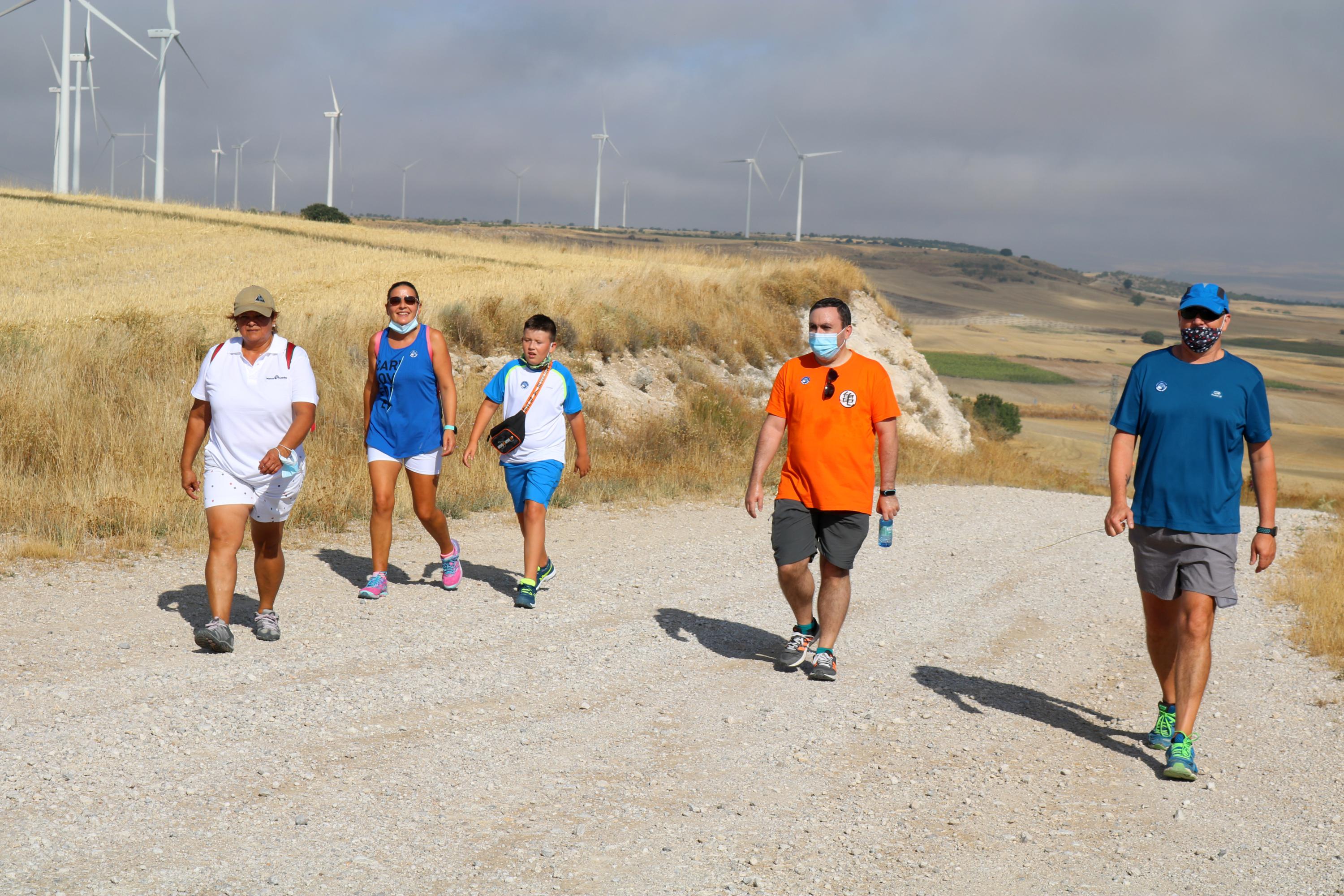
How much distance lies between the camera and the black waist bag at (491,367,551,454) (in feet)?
25.3

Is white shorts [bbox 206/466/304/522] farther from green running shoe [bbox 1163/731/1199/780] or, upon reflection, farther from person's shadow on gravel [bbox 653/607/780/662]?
green running shoe [bbox 1163/731/1199/780]

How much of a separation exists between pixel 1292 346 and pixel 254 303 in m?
171

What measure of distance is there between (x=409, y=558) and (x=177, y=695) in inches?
149

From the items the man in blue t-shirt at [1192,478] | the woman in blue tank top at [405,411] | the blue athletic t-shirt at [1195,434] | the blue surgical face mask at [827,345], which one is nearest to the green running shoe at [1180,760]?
the man in blue t-shirt at [1192,478]

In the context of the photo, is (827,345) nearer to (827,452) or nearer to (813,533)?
(827,452)

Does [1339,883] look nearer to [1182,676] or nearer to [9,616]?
[1182,676]

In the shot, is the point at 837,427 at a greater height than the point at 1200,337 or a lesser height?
lesser

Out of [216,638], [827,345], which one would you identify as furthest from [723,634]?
[216,638]

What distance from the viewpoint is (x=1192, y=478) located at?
207 inches

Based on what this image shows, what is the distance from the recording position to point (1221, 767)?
17.7 feet

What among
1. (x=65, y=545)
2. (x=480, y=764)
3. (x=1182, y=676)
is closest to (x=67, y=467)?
(x=65, y=545)

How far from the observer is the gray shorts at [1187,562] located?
5.23 metres

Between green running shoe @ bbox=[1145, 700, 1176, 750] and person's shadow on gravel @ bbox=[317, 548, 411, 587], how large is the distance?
5.06 meters

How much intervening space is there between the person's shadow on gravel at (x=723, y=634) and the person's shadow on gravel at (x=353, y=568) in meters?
1.95
